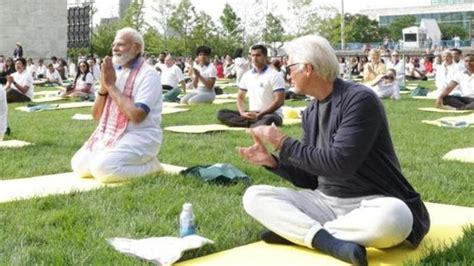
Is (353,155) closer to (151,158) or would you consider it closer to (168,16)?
(151,158)

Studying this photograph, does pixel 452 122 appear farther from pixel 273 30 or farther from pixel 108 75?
pixel 273 30

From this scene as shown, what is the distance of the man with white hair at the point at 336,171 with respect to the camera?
341cm

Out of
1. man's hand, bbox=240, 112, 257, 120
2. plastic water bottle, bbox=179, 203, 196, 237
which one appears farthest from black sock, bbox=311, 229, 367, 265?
man's hand, bbox=240, 112, 257, 120

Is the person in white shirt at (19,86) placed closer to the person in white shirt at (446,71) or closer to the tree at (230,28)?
the person in white shirt at (446,71)

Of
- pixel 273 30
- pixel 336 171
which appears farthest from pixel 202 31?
pixel 336 171

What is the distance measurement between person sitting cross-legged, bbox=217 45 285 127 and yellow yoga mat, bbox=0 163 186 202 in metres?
2.97

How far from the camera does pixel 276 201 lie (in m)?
3.73

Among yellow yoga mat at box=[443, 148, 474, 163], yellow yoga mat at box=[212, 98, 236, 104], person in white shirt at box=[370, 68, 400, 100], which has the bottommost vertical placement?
yellow yoga mat at box=[443, 148, 474, 163]

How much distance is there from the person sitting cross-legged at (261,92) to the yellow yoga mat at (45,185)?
2.97 metres

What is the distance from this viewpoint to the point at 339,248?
344 cm

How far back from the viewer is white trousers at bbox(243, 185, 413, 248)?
344 cm

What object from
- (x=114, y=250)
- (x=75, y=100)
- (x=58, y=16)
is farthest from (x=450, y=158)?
(x=58, y=16)

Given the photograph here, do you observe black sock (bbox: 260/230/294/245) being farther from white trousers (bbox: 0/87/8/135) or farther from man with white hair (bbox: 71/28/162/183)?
white trousers (bbox: 0/87/8/135)

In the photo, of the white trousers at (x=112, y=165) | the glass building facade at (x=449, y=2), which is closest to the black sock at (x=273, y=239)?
the white trousers at (x=112, y=165)
